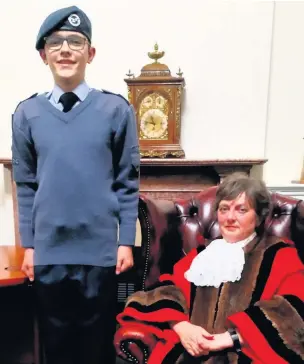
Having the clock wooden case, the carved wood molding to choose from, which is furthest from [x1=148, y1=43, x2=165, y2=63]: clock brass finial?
the carved wood molding

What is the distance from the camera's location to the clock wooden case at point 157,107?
219cm

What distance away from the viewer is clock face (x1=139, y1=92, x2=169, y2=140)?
223 cm

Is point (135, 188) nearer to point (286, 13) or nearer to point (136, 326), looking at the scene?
point (136, 326)

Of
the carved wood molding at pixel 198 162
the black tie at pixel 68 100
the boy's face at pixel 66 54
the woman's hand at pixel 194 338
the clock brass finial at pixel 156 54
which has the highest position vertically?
the clock brass finial at pixel 156 54

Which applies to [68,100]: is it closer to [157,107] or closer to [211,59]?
[157,107]

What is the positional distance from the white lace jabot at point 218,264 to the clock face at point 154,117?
3.52ft

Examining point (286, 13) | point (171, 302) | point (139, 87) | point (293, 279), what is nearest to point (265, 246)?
point (293, 279)

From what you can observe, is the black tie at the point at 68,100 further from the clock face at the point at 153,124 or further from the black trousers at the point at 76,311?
the clock face at the point at 153,124

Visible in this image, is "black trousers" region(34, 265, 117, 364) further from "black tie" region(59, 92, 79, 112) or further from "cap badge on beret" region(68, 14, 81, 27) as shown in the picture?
"cap badge on beret" region(68, 14, 81, 27)

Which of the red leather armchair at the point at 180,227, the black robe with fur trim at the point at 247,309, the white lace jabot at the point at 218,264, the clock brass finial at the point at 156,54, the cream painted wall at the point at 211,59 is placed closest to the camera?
the black robe with fur trim at the point at 247,309

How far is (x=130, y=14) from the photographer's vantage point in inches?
93.9

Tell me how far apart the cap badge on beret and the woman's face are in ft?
2.42

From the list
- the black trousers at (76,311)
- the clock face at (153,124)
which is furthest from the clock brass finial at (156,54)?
the black trousers at (76,311)

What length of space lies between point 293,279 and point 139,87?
1.42 m
